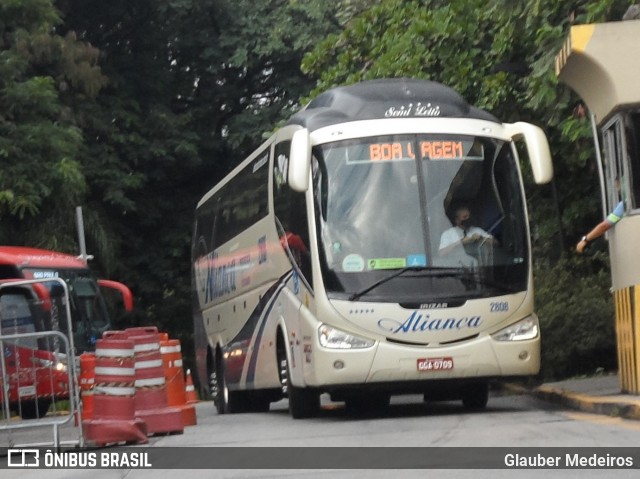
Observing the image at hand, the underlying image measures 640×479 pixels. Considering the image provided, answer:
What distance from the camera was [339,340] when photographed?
50.1ft

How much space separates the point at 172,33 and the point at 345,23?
1009 centimetres

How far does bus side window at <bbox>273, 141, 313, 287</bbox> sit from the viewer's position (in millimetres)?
16016

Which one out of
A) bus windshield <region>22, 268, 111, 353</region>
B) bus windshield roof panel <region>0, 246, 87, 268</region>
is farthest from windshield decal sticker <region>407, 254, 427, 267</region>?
bus windshield <region>22, 268, 111, 353</region>

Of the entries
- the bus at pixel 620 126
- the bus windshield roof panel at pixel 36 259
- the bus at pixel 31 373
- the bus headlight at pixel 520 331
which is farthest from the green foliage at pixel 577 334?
the bus windshield roof panel at pixel 36 259

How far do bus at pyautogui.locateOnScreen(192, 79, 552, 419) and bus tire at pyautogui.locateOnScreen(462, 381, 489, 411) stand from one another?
2 cm

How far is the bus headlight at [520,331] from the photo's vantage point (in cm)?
1547

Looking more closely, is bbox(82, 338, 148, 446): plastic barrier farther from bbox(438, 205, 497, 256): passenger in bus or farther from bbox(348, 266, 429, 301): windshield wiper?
bbox(438, 205, 497, 256): passenger in bus

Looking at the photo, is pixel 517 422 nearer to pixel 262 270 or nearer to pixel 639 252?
pixel 639 252

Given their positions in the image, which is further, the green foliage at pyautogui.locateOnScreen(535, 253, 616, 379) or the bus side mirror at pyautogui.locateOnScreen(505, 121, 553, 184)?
the green foliage at pyautogui.locateOnScreen(535, 253, 616, 379)

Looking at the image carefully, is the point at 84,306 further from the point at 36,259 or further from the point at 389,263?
the point at 389,263

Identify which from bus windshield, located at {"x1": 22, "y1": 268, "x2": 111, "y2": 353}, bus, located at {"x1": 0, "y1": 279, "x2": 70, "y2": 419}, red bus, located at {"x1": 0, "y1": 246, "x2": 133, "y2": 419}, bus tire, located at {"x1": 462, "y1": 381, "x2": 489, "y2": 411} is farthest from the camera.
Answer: bus windshield, located at {"x1": 22, "y1": 268, "x2": 111, "y2": 353}

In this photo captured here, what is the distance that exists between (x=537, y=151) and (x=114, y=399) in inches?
212

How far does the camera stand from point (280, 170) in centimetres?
1778

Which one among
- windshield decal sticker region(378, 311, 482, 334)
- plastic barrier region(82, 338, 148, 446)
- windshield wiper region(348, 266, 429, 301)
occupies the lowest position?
plastic barrier region(82, 338, 148, 446)
